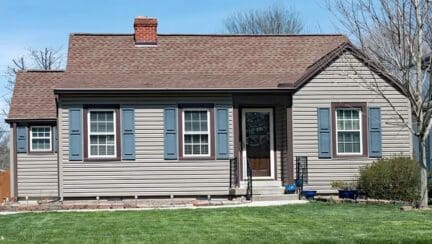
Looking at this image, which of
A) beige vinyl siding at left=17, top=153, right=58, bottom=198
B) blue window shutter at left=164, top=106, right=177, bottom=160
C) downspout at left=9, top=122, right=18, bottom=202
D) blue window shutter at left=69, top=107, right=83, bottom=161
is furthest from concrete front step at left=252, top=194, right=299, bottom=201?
downspout at left=9, top=122, right=18, bottom=202

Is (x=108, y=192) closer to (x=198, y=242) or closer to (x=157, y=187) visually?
(x=157, y=187)

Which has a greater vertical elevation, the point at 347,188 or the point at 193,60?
the point at 193,60

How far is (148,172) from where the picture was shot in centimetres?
1922

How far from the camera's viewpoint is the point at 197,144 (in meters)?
19.3

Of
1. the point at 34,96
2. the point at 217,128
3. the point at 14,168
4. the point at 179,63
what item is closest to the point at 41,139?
the point at 14,168

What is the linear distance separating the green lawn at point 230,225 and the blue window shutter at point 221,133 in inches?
171

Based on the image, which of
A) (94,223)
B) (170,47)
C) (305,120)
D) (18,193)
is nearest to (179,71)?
(170,47)

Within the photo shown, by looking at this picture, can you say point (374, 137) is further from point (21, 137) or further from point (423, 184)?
point (21, 137)

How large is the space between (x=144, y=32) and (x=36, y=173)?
19.1 ft

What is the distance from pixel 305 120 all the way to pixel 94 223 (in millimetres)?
8674

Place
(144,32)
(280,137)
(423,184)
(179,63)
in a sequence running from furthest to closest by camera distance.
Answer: (144,32)
(179,63)
(280,137)
(423,184)

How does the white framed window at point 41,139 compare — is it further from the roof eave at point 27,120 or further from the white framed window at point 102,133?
the white framed window at point 102,133

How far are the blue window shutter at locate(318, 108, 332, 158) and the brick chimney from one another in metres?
6.00

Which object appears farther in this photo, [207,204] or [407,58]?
[207,204]
